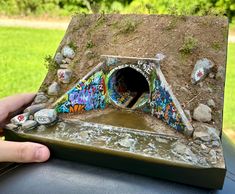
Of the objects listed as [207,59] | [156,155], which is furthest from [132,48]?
[156,155]

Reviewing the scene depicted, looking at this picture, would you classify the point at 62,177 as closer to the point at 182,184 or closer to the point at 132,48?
the point at 182,184

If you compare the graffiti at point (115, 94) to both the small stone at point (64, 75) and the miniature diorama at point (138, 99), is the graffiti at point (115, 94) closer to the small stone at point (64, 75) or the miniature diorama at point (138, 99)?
the miniature diorama at point (138, 99)

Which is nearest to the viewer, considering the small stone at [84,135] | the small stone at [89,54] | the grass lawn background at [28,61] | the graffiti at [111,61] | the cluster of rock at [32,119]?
the small stone at [84,135]

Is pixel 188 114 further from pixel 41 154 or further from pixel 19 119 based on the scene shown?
pixel 19 119

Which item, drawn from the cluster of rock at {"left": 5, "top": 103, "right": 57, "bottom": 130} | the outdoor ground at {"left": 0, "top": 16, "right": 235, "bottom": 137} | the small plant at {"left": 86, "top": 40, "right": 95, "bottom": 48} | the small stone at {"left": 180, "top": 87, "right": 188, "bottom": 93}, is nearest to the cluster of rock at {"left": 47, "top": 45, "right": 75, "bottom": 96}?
the small plant at {"left": 86, "top": 40, "right": 95, "bottom": 48}

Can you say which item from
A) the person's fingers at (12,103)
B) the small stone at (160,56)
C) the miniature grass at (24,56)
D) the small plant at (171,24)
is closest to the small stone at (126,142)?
the small stone at (160,56)

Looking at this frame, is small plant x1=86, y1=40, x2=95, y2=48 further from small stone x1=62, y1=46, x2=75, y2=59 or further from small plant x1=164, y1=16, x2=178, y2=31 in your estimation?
small plant x1=164, y1=16, x2=178, y2=31
